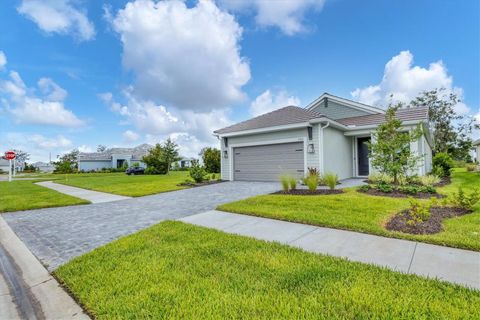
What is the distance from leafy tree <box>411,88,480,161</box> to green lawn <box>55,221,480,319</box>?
3104 centimetres

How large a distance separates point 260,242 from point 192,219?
225 cm

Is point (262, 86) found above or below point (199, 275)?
above

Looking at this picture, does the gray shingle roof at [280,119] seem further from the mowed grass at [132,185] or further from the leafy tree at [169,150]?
the leafy tree at [169,150]

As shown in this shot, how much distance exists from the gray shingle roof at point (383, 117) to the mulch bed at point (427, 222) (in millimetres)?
7823

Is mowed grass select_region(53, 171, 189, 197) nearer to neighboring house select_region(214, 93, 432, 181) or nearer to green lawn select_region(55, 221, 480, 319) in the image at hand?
neighboring house select_region(214, 93, 432, 181)

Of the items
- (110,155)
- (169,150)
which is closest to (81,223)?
(169,150)

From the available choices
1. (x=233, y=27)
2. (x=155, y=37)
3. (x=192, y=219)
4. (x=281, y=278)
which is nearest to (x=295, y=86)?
(x=233, y=27)

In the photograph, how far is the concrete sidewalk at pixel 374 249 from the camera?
2672mm

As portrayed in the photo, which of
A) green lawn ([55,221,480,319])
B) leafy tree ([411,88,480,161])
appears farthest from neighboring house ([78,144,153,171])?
green lawn ([55,221,480,319])

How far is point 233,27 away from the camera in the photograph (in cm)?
1183

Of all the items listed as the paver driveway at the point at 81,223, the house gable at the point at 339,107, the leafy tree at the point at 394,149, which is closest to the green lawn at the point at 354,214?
the paver driveway at the point at 81,223

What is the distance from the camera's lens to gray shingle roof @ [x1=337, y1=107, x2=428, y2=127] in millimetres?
11791

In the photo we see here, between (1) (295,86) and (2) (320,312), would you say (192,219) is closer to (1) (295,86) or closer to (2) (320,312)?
(2) (320,312)

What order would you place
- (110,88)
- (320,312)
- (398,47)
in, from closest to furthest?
(320,312)
(398,47)
(110,88)
